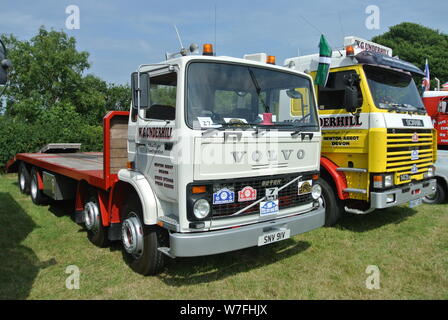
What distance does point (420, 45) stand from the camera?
90.5ft

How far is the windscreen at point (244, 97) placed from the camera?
353cm

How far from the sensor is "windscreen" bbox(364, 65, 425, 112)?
5.40 meters

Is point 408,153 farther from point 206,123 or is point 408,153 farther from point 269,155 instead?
point 206,123

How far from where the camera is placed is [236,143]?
361cm

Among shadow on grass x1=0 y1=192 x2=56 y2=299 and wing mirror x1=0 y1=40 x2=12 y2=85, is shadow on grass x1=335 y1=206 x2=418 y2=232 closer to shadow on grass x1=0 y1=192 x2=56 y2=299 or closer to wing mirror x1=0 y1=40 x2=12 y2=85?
shadow on grass x1=0 y1=192 x2=56 y2=299

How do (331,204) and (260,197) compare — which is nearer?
(260,197)

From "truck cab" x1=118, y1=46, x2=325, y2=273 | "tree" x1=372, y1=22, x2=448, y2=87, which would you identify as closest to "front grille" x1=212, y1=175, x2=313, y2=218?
"truck cab" x1=118, y1=46, x2=325, y2=273

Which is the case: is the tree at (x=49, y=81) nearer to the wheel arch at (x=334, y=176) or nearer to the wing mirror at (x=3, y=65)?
the wheel arch at (x=334, y=176)

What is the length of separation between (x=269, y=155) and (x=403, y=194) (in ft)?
9.01

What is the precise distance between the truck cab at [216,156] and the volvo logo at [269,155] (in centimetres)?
1

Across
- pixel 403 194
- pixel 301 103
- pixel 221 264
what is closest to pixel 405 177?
pixel 403 194

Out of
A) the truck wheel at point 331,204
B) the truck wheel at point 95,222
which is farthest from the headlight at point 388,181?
the truck wheel at point 95,222
